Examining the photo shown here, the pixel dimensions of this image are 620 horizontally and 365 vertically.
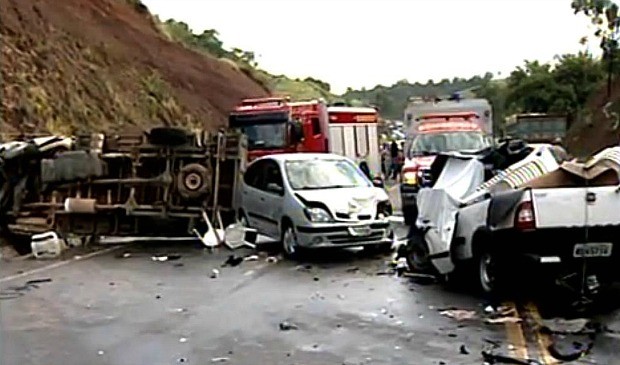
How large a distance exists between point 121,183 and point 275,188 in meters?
3.98

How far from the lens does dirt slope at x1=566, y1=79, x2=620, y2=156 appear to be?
5419cm

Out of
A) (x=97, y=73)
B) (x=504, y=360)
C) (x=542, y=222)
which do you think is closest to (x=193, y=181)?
(x=542, y=222)

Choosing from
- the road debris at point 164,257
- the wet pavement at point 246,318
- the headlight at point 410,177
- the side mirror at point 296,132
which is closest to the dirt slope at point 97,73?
the side mirror at point 296,132

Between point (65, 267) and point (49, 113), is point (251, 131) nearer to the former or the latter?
point (49, 113)

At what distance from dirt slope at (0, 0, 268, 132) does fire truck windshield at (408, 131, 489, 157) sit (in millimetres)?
12043

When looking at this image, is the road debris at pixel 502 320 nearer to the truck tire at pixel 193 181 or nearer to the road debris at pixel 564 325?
the road debris at pixel 564 325

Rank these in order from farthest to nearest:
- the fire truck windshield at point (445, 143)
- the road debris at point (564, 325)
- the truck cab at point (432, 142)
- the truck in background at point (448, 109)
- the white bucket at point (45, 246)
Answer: the truck in background at point (448, 109)
the fire truck windshield at point (445, 143)
the truck cab at point (432, 142)
the white bucket at point (45, 246)
the road debris at point (564, 325)

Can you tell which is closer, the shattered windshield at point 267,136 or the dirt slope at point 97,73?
the shattered windshield at point 267,136

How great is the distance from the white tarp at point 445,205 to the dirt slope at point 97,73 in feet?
60.6

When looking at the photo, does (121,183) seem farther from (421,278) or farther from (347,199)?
(421,278)

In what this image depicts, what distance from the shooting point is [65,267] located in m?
16.5

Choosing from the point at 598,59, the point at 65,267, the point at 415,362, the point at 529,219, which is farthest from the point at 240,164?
the point at 598,59

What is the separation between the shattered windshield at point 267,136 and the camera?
90.1 feet

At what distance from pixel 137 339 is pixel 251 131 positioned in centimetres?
1848
